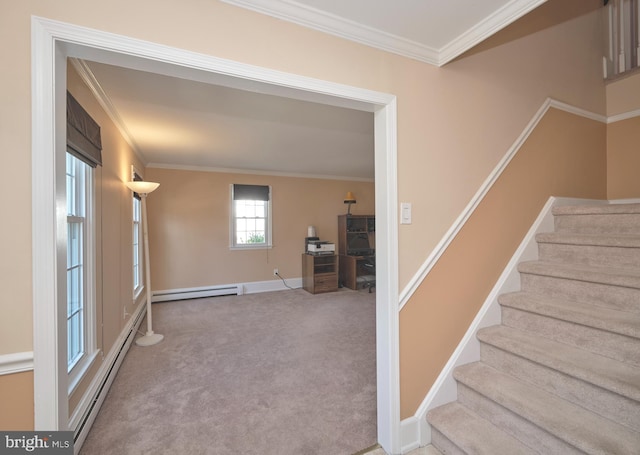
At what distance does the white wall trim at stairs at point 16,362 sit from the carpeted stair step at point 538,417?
79.6 inches

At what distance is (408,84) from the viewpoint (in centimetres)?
164

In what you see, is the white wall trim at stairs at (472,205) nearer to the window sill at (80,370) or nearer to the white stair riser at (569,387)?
the white stair riser at (569,387)

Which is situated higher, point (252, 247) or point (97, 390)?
point (252, 247)

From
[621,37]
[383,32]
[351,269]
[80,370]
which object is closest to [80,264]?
[80,370]

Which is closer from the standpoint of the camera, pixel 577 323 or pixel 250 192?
pixel 577 323

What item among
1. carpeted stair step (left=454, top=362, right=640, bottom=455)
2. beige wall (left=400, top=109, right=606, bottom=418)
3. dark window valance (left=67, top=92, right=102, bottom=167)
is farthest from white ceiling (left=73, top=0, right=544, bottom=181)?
carpeted stair step (left=454, top=362, right=640, bottom=455)

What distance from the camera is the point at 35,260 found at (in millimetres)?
966

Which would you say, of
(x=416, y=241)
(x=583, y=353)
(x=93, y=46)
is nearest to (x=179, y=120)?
(x=93, y=46)

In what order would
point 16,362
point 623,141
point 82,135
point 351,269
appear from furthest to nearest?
point 351,269 → point 623,141 → point 82,135 → point 16,362

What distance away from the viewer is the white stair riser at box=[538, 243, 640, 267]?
1716 mm

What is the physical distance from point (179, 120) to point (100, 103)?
670 millimetres

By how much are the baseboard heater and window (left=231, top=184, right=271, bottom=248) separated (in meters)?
0.79

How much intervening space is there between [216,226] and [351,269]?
2.76 metres

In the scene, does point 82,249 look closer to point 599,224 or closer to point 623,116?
point 599,224
